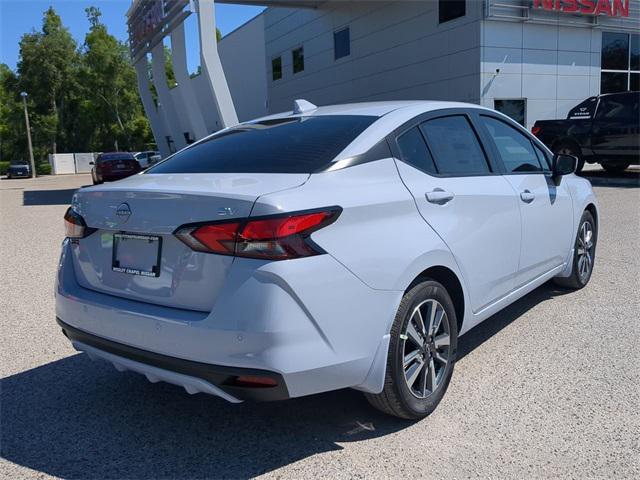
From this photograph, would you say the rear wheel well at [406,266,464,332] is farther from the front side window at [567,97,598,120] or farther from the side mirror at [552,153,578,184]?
the front side window at [567,97,598,120]

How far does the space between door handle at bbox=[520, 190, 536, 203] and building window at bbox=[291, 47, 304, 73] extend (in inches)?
1227

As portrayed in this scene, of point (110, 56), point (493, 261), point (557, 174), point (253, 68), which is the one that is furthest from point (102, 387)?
point (110, 56)

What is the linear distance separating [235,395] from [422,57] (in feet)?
78.4

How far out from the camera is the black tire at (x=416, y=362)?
2.88m

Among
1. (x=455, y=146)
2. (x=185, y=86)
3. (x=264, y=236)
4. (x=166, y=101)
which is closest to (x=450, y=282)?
(x=455, y=146)

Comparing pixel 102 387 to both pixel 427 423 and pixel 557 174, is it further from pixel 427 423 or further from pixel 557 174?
pixel 557 174

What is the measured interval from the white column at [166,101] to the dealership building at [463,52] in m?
0.07

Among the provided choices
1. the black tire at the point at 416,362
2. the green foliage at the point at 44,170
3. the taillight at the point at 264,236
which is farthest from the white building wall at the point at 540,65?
the green foliage at the point at 44,170

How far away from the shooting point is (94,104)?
209 feet

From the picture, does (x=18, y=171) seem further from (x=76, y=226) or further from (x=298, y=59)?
(x=76, y=226)

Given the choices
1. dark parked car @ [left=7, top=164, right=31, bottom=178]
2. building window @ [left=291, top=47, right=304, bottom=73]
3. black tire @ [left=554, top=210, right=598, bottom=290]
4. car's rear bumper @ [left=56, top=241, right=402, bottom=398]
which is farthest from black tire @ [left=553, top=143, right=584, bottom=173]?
dark parked car @ [left=7, top=164, right=31, bottom=178]

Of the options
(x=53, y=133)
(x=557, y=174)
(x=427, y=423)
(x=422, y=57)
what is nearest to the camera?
(x=427, y=423)

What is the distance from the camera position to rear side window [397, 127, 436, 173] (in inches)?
129

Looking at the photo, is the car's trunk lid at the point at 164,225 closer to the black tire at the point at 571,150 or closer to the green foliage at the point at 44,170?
the black tire at the point at 571,150
